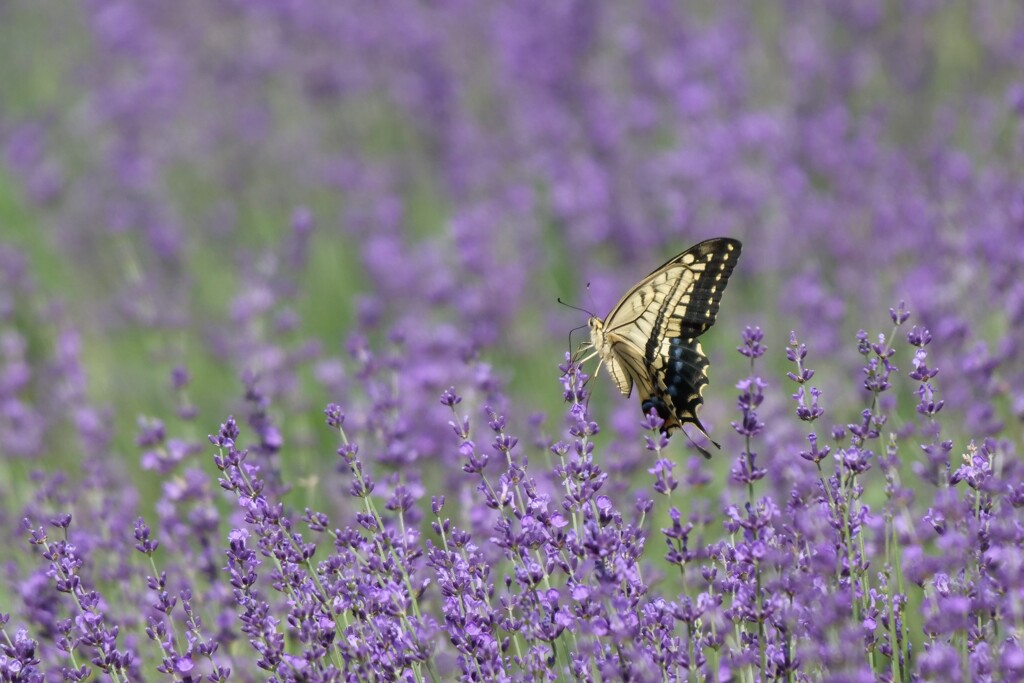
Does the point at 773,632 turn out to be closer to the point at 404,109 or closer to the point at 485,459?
the point at 485,459

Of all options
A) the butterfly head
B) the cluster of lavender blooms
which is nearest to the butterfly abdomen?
the butterfly head

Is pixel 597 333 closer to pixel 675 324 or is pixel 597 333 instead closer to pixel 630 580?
pixel 675 324

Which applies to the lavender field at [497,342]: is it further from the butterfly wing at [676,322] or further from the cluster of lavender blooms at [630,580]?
the butterfly wing at [676,322]

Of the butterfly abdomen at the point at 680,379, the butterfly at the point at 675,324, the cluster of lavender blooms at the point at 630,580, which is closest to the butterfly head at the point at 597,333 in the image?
the butterfly at the point at 675,324

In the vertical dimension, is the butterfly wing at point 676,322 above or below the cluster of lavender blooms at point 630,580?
above

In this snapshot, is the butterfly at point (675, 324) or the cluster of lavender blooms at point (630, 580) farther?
the butterfly at point (675, 324)

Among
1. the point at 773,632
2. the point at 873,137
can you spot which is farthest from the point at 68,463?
the point at 873,137

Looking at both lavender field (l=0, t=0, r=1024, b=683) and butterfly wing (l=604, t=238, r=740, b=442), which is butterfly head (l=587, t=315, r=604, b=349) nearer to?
butterfly wing (l=604, t=238, r=740, b=442)

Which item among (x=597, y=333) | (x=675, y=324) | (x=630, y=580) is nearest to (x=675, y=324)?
(x=675, y=324)
